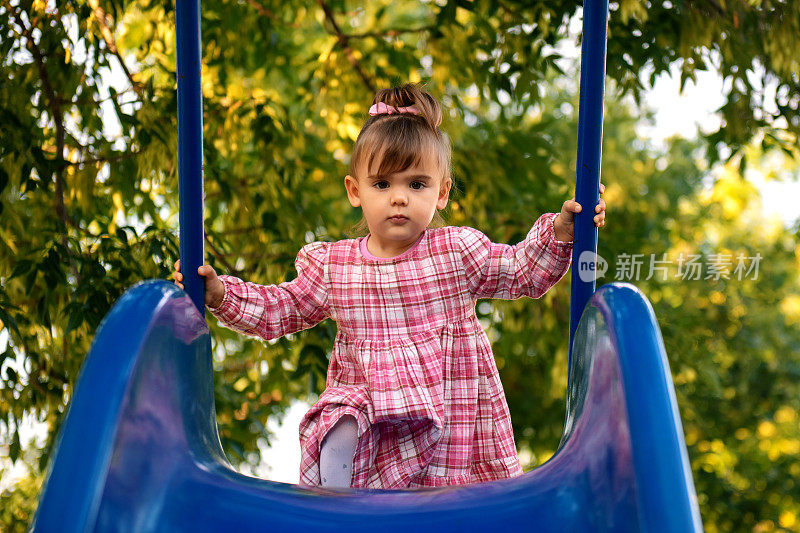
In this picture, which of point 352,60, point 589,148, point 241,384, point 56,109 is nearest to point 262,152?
point 352,60

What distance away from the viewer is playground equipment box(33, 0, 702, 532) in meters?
1.20

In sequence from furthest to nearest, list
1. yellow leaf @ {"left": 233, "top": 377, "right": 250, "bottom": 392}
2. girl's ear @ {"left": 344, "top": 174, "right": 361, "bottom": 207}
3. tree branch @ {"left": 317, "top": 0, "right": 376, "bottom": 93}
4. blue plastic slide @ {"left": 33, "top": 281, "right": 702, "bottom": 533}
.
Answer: yellow leaf @ {"left": 233, "top": 377, "right": 250, "bottom": 392}, tree branch @ {"left": 317, "top": 0, "right": 376, "bottom": 93}, girl's ear @ {"left": 344, "top": 174, "right": 361, "bottom": 207}, blue plastic slide @ {"left": 33, "top": 281, "right": 702, "bottom": 533}

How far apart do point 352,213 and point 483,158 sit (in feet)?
4.90

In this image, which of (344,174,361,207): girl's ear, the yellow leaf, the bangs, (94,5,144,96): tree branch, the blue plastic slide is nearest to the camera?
the blue plastic slide

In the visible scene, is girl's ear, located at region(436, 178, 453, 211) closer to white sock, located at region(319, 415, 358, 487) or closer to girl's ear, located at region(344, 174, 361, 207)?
girl's ear, located at region(344, 174, 361, 207)

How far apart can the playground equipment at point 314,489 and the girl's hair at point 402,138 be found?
1.50 feet

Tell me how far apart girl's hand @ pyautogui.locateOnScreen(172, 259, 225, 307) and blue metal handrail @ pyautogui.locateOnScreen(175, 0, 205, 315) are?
0.03m

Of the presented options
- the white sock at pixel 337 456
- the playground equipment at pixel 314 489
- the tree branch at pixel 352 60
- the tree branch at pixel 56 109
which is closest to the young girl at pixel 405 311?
the white sock at pixel 337 456

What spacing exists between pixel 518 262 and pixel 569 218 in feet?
0.50

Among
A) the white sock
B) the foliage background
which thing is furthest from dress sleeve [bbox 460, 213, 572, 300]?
the foliage background

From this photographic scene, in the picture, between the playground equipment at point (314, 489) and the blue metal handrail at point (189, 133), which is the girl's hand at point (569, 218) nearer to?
the playground equipment at point (314, 489)

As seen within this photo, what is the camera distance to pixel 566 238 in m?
1.75

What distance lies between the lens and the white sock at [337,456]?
1.71 meters

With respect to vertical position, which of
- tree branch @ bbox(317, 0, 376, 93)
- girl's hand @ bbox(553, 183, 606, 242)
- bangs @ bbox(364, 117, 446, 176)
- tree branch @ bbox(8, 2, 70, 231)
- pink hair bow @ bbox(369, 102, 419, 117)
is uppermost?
tree branch @ bbox(317, 0, 376, 93)
